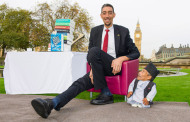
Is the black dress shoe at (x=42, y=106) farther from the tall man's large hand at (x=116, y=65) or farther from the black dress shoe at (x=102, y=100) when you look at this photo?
the tall man's large hand at (x=116, y=65)

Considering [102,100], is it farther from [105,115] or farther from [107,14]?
[107,14]

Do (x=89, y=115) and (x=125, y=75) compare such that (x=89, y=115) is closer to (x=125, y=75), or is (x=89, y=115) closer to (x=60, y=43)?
(x=125, y=75)

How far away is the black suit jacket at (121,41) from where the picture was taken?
3.17 meters

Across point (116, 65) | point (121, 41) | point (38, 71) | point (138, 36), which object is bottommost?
point (38, 71)

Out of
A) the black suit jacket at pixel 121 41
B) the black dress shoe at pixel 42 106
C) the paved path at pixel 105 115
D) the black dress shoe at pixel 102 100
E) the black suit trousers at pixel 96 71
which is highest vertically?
the black suit jacket at pixel 121 41

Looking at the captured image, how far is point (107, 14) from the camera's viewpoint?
311 cm

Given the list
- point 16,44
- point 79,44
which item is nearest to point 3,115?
point 79,44

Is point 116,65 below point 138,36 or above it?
below

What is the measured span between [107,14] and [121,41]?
469 millimetres

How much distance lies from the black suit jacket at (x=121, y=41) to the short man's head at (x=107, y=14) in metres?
0.15

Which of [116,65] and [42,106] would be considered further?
[116,65]

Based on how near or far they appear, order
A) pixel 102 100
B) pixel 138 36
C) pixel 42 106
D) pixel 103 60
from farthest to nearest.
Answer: pixel 138 36 < pixel 102 100 < pixel 103 60 < pixel 42 106

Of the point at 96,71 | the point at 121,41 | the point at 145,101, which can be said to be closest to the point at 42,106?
the point at 96,71

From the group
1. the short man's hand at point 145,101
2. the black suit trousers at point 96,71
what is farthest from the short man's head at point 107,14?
the short man's hand at point 145,101
